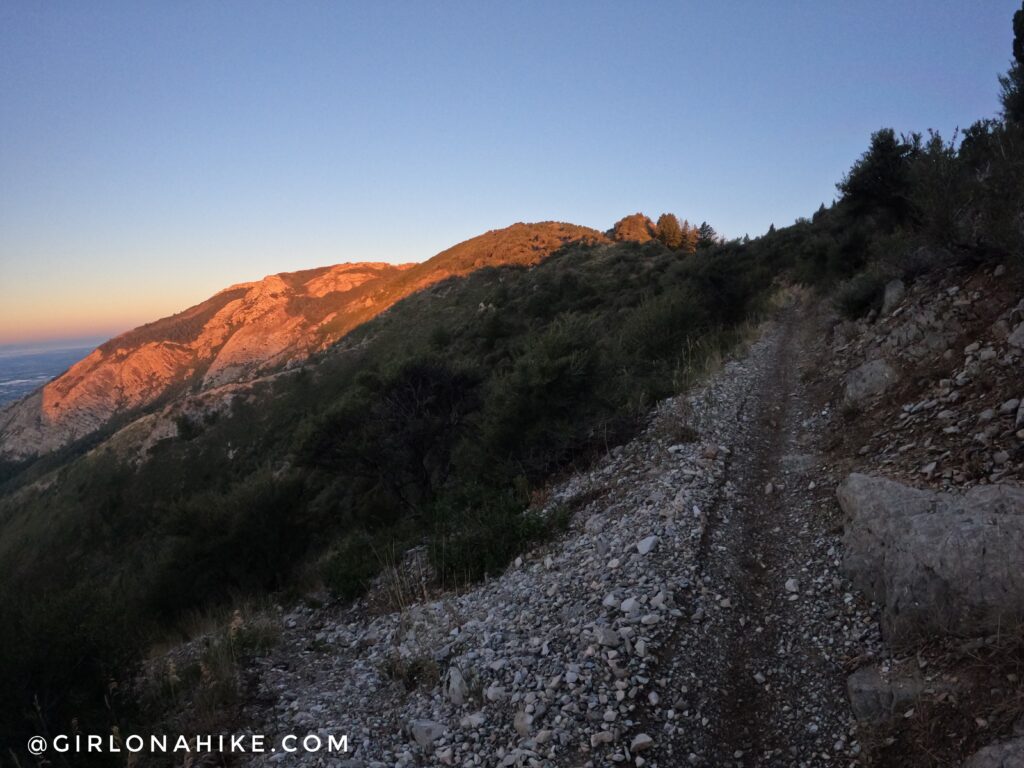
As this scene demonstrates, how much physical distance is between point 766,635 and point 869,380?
5.65 meters

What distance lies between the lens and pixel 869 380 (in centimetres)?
A: 833

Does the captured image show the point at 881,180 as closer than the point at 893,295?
No

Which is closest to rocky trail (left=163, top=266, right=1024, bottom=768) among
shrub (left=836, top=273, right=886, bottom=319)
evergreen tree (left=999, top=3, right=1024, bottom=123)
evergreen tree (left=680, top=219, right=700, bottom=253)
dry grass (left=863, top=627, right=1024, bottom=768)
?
dry grass (left=863, top=627, right=1024, bottom=768)

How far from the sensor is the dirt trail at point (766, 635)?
11.9 feet

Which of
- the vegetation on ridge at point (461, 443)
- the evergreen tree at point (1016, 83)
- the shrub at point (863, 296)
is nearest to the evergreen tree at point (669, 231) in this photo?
the vegetation on ridge at point (461, 443)

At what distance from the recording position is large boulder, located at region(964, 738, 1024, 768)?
2689 millimetres

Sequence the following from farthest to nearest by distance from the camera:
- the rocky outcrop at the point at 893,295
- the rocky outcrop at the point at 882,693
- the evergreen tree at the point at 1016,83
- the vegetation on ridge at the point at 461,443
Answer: the evergreen tree at the point at 1016,83, the rocky outcrop at the point at 893,295, the vegetation on ridge at the point at 461,443, the rocky outcrop at the point at 882,693

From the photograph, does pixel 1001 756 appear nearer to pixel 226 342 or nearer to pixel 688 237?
pixel 688 237

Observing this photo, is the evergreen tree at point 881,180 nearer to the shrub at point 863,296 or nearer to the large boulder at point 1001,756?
the shrub at point 863,296

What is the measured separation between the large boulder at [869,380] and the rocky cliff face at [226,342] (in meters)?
65.9

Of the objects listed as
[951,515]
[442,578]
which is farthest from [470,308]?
[951,515]

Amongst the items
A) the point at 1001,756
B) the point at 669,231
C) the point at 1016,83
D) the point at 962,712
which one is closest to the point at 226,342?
the point at 669,231

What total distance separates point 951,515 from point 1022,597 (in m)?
0.83

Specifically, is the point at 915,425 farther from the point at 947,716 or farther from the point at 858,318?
the point at 858,318
